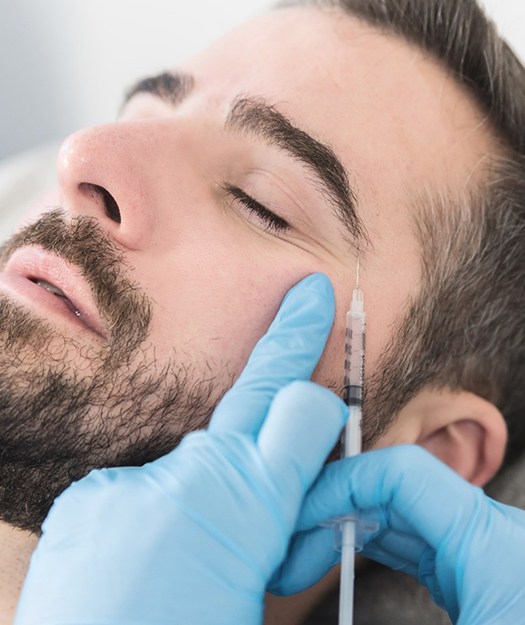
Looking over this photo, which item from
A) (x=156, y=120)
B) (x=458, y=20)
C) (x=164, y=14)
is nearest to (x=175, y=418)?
(x=156, y=120)

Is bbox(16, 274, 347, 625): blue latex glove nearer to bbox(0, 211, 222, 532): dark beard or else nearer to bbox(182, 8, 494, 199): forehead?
bbox(0, 211, 222, 532): dark beard

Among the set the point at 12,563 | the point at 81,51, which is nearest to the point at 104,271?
the point at 12,563

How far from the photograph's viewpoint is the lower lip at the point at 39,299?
955 millimetres

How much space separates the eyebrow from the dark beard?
0.29 m

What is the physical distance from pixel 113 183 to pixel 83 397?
0.99 feet

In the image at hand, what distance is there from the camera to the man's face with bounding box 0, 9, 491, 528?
955 mm

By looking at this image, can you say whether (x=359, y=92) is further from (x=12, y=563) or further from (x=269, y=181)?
(x=12, y=563)

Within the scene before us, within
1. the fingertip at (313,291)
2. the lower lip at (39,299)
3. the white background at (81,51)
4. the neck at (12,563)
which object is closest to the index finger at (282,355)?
the fingertip at (313,291)

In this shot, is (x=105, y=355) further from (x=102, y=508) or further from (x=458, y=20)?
(x=458, y=20)

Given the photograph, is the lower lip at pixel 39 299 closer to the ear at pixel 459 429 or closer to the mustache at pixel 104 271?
the mustache at pixel 104 271

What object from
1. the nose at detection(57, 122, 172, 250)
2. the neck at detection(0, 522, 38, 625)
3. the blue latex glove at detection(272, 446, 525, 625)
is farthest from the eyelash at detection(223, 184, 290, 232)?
the neck at detection(0, 522, 38, 625)

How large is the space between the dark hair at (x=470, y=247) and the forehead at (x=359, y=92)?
0.14ft

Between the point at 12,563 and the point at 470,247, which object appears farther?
the point at 470,247

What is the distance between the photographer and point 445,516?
90cm
